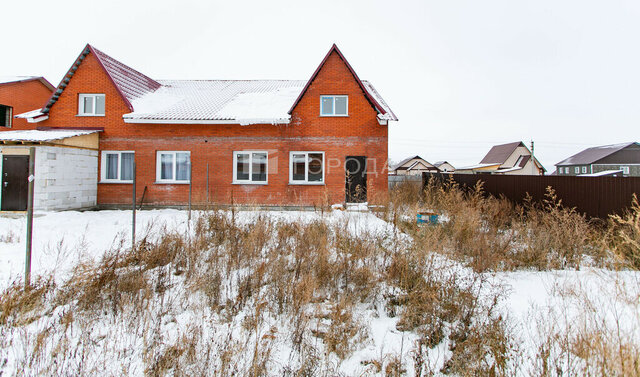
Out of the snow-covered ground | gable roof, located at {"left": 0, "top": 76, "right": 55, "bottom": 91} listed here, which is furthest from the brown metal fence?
gable roof, located at {"left": 0, "top": 76, "right": 55, "bottom": 91}

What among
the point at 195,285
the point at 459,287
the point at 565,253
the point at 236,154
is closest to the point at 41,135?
the point at 236,154

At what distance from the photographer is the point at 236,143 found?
41.3ft

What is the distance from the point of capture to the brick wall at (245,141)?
12406 millimetres

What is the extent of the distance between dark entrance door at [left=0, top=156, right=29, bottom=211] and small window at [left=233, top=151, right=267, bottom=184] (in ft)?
23.9

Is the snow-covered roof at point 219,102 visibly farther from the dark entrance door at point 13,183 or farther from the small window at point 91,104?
the dark entrance door at point 13,183

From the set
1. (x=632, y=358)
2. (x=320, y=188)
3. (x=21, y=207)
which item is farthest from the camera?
(x=320, y=188)

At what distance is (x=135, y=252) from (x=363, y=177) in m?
9.08

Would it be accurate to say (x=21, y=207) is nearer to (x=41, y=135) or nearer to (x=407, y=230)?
(x=41, y=135)

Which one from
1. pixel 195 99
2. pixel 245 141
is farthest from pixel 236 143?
pixel 195 99

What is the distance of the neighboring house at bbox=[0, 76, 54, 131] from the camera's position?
1698cm

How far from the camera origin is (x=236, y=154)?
12.7 metres

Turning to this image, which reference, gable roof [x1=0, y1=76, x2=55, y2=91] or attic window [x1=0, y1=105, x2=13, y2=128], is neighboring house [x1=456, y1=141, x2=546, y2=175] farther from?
attic window [x1=0, y1=105, x2=13, y2=128]

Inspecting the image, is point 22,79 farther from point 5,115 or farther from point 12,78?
point 5,115

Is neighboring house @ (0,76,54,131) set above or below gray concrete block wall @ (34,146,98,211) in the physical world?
above
